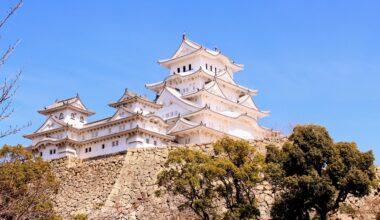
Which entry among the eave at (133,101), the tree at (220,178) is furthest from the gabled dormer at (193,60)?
the tree at (220,178)

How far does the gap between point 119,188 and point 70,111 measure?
19.0 meters

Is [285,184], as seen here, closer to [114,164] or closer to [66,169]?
[114,164]

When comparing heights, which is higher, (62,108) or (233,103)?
(233,103)

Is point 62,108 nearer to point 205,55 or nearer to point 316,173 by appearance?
point 205,55

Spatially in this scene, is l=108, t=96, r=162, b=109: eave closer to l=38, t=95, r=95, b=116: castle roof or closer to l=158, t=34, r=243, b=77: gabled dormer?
l=38, t=95, r=95, b=116: castle roof

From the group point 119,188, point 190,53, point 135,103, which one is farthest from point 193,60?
point 119,188

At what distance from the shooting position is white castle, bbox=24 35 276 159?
4119 cm

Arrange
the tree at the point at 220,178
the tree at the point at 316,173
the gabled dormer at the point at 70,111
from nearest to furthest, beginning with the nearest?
the tree at the point at 316,173, the tree at the point at 220,178, the gabled dormer at the point at 70,111

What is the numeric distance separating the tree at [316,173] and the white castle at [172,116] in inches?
827

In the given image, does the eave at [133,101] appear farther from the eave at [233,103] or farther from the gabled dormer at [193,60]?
the gabled dormer at [193,60]

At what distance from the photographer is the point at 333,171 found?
18938 mm

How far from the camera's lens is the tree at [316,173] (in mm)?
18656

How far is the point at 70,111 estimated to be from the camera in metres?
44.9

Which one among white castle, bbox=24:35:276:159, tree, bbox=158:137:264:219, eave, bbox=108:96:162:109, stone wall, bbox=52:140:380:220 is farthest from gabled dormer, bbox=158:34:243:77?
tree, bbox=158:137:264:219
